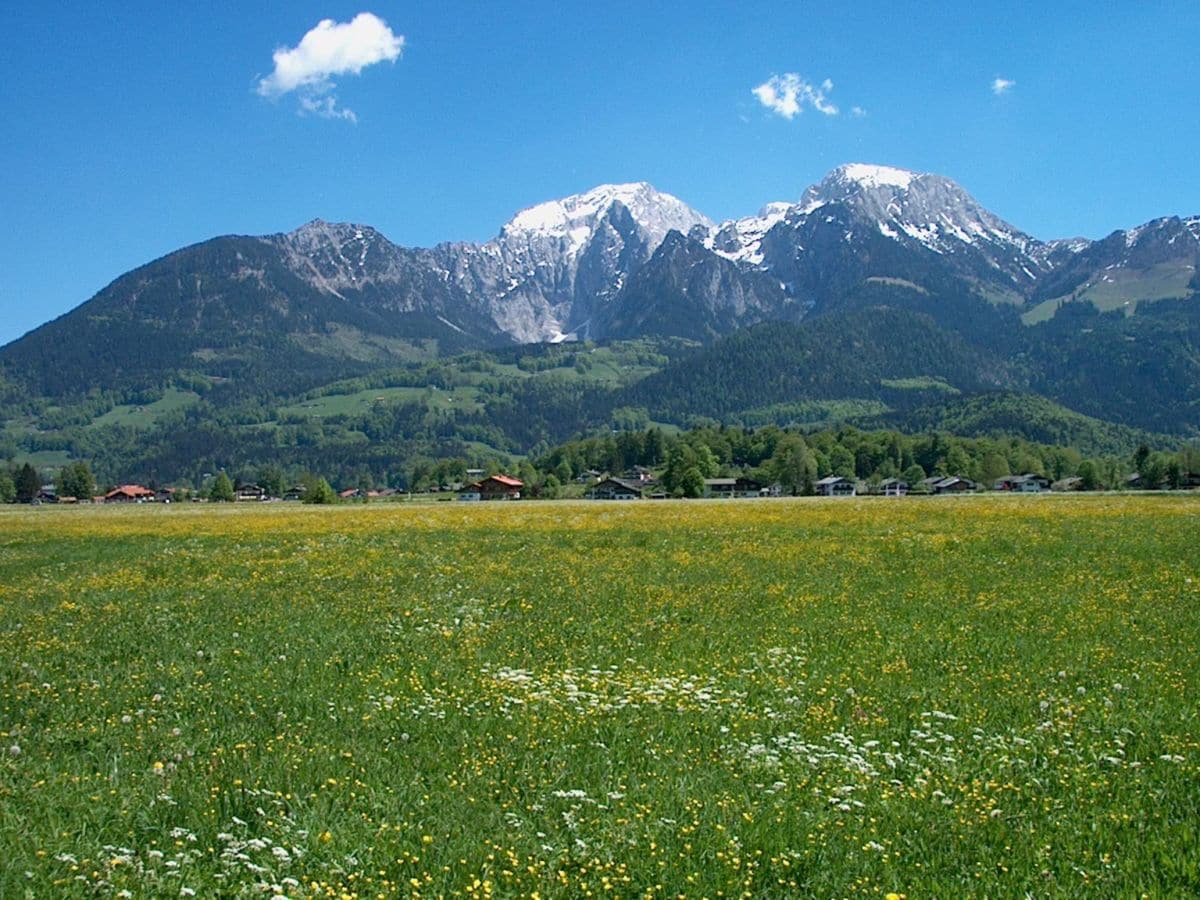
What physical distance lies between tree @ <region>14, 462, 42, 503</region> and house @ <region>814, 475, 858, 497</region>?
517ft

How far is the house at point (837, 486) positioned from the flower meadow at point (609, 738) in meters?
157

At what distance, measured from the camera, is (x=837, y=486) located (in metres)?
184

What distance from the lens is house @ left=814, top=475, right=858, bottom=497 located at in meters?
175

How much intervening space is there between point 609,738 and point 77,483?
210607 millimetres

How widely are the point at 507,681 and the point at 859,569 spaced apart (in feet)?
46.3

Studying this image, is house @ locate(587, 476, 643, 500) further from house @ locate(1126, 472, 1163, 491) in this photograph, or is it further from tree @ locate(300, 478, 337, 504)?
house @ locate(1126, 472, 1163, 491)

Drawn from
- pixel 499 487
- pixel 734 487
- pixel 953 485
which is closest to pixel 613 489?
pixel 499 487

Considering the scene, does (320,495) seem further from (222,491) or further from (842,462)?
(842,462)

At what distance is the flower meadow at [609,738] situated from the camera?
282 inches

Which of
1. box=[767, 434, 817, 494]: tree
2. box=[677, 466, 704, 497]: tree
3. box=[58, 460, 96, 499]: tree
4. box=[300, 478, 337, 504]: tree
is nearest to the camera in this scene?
box=[300, 478, 337, 504]: tree

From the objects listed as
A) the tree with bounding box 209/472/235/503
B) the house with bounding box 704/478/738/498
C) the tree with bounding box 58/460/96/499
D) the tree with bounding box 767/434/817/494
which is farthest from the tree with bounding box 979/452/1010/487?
the tree with bounding box 58/460/96/499

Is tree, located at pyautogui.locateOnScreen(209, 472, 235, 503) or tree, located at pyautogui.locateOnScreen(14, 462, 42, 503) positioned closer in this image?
tree, located at pyautogui.locateOnScreen(14, 462, 42, 503)

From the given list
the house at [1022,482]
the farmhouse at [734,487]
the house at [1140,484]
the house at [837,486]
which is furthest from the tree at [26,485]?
the house at [1140,484]

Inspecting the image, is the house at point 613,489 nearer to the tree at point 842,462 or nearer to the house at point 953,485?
the tree at point 842,462
